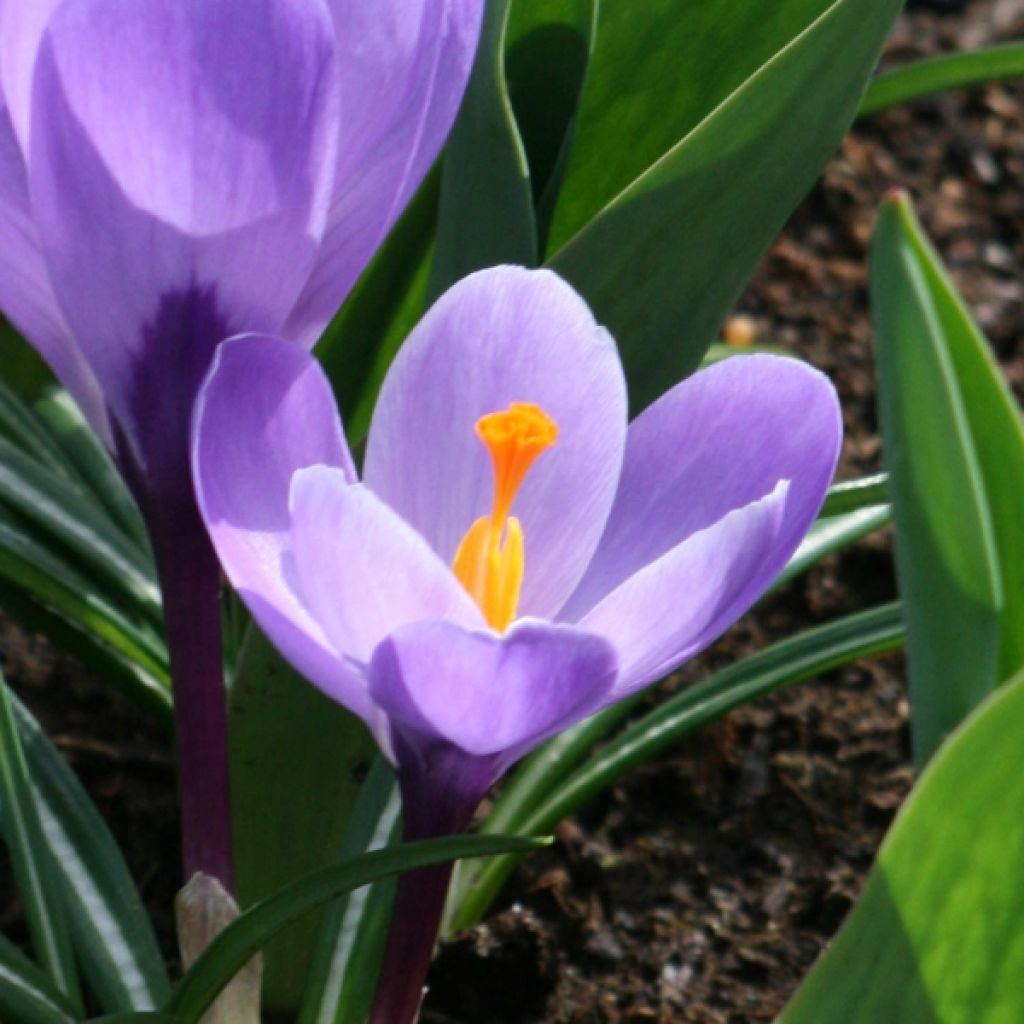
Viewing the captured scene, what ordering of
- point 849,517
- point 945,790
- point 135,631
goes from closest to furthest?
point 945,790 → point 135,631 → point 849,517

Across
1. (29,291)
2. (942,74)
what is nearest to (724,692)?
(29,291)

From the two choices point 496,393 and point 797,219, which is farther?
point 797,219

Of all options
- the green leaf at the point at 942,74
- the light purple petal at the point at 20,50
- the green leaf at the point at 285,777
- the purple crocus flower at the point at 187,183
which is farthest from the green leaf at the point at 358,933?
the green leaf at the point at 942,74

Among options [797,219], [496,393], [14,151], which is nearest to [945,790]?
[496,393]

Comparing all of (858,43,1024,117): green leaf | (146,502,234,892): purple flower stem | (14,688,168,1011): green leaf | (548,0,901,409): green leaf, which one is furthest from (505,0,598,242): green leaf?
(858,43,1024,117): green leaf

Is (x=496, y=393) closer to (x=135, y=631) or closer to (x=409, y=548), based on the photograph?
(x=409, y=548)

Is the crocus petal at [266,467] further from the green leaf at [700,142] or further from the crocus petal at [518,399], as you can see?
the green leaf at [700,142]

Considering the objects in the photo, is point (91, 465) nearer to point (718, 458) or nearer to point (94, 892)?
point (94, 892)

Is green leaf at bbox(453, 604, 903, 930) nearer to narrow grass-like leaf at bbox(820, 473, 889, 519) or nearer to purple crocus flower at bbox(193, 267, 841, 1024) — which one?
A: narrow grass-like leaf at bbox(820, 473, 889, 519)
